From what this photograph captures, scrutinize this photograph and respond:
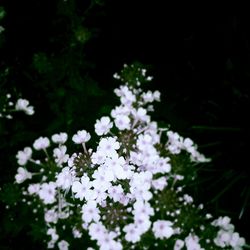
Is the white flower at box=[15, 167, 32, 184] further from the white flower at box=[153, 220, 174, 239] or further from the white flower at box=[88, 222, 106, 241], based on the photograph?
the white flower at box=[153, 220, 174, 239]

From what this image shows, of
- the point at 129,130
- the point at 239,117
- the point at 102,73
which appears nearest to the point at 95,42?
the point at 102,73

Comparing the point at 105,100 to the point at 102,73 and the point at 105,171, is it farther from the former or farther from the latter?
the point at 105,171

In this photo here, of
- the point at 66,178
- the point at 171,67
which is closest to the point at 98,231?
the point at 66,178

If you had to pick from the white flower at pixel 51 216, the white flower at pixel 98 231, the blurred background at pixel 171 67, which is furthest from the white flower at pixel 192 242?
the blurred background at pixel 171 67

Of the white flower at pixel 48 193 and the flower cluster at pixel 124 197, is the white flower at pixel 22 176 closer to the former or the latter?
the flower cluster at pixel 124 197

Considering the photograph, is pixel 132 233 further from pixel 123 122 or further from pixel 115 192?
pixel 123 122

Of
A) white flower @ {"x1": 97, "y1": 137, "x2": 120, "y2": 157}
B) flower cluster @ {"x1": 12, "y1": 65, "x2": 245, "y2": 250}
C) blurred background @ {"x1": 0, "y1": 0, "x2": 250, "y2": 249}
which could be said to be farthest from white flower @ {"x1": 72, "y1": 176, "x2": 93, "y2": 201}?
blurred background @ {"x1": 0, "y1": 0, "x2": 250, "y2": 249}
